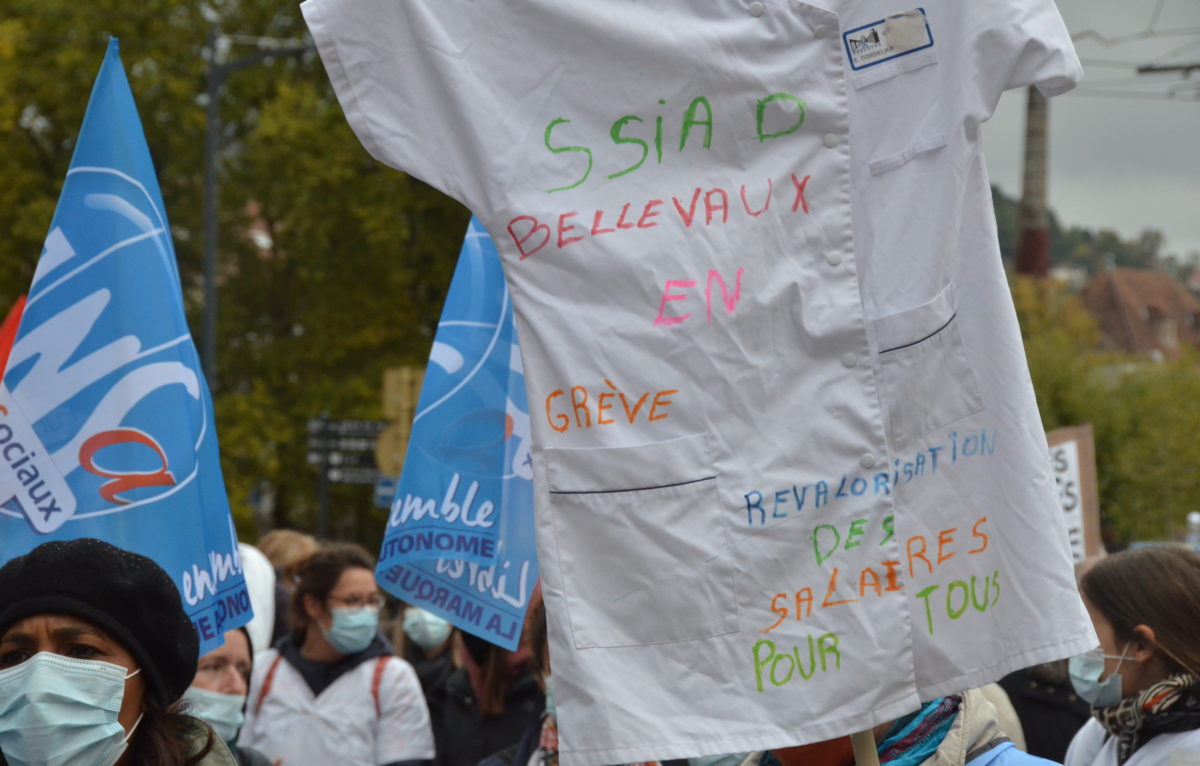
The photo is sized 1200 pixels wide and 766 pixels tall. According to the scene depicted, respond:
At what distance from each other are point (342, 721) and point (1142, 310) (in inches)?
3008

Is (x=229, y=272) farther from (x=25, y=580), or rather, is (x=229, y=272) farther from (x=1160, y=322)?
(x=1160, y=322)

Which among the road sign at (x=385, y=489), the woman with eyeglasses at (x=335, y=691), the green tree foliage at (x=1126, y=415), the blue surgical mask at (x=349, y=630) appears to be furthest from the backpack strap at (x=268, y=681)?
the green tree foliage at (x=1126, y=415)

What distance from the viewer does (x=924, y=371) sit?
2.63 metres

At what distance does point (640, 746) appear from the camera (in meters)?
2.46

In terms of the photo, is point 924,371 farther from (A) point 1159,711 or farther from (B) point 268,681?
(B) point 268,681

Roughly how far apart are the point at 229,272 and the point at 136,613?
83.0ft

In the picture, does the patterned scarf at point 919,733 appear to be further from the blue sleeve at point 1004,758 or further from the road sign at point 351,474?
the road sign at point 351,474

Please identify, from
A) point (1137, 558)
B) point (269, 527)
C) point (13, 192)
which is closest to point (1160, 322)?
point (269, 527)

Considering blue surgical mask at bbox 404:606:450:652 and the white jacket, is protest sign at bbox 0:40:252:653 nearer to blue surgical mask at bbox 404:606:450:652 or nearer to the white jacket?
the white jacket

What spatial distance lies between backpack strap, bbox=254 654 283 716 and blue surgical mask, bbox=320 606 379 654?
9.6 inches

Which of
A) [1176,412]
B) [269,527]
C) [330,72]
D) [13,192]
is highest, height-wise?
[330,72]

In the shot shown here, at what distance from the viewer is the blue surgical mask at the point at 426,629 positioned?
778 centimetres

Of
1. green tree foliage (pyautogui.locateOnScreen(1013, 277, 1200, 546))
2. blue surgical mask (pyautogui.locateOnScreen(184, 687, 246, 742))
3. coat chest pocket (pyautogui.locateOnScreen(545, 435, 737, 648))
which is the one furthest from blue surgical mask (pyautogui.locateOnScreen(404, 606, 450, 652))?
green tree foliage (pyautogui.locateOnScreen(1013, 277, 1200, 546))

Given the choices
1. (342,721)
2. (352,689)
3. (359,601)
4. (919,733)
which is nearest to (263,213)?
(359,601)
